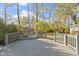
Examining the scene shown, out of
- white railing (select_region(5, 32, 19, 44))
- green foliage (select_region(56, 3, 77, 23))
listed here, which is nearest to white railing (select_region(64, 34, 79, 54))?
green foliage (select_region(56, 3, 77, 23))

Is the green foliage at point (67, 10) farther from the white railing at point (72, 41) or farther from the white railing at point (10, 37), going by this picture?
the white railing at point (10, 37)

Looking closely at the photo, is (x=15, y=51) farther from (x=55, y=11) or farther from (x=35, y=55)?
(x=55, y=11)

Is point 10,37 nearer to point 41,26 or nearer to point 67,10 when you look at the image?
point 41,26

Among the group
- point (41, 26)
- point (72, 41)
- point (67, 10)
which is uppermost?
point (67, 10)

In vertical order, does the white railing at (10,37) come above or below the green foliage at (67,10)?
below

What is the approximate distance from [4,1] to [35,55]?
964mm

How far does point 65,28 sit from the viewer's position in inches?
180

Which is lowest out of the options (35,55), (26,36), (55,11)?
(35,55)

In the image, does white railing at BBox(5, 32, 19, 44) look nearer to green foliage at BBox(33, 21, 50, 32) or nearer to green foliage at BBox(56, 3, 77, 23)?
green foliage at BBox(33, 21, 50, 32)

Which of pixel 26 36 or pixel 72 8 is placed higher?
pixel 72 8

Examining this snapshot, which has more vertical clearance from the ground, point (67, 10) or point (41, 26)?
point (67, 10)

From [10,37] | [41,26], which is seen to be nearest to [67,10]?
[41,26]

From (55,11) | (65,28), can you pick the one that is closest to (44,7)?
(55,11)

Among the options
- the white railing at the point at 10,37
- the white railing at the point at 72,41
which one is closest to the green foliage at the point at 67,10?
the white railing at the point at 72,41
